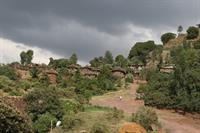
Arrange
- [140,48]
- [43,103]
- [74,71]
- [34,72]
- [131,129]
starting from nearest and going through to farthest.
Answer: [131,129] → [43,103] → [34,72] → [74,71] → [140,48]

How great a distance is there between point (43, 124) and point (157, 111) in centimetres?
1449

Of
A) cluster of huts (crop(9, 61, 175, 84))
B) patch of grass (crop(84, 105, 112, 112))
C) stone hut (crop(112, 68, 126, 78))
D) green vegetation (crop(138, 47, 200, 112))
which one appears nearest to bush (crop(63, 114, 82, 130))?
patch of grass (crop(84, 105, 112, 112))

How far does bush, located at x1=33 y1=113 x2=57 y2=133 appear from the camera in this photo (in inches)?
1532

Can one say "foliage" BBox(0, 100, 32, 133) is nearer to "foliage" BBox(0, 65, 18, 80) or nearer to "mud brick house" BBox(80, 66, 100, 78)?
"foliage" BBox(0, 65, 18, 80)

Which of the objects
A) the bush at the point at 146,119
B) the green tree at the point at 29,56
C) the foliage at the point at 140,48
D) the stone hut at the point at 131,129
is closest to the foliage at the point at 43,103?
the bush at the point at 146,119

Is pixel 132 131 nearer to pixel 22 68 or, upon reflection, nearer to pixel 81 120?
pixel 81 120

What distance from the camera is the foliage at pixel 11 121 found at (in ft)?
86.6

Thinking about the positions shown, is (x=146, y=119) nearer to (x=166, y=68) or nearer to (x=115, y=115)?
(x=115, y=115)

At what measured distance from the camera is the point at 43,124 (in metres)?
39.0

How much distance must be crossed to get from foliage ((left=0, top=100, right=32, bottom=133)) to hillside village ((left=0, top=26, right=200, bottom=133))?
56 mm

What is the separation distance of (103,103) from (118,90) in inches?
333

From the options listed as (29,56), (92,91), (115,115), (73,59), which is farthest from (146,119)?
(29,56)

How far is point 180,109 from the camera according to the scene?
50812 mm

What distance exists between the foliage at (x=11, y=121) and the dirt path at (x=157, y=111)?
17.1 metres
